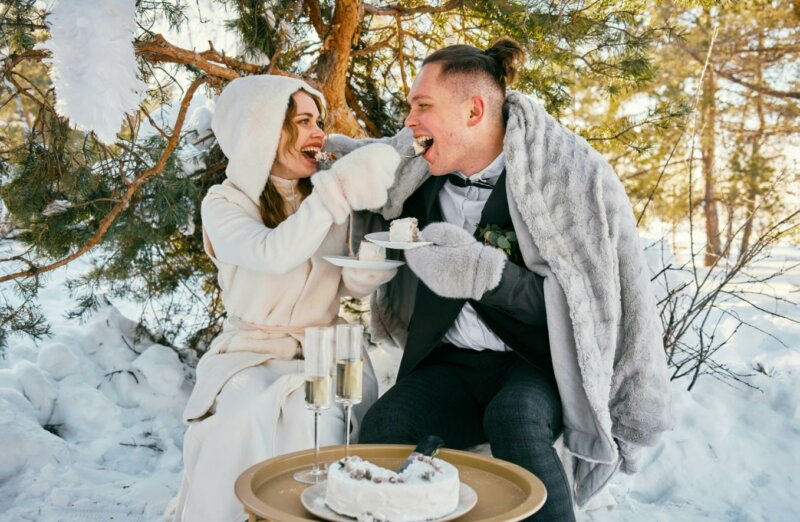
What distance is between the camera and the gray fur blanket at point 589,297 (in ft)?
7.34

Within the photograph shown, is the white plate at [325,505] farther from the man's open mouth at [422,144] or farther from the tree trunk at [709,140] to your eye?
the tree trunk at [709,140]

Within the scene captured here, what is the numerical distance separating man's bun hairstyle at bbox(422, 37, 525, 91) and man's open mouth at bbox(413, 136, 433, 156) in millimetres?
232

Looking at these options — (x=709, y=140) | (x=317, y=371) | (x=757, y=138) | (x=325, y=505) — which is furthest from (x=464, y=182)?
(x=757, y=138)

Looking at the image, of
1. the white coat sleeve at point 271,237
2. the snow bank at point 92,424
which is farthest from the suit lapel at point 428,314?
the snow bank at point 92,424

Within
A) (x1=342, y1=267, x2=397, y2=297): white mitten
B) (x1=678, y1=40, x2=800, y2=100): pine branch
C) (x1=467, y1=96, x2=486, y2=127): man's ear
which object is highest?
(x1=678, y1=40, x2=800, y2=100): pine branch

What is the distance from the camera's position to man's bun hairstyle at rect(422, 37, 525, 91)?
2584 mm

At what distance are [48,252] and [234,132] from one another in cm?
120

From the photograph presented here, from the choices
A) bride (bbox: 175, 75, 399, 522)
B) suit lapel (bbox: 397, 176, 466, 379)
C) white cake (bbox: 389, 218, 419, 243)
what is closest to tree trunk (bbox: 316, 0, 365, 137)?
bride (bbox: 175, 75, 399, 522)

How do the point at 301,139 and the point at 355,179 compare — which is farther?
the point at 301,139

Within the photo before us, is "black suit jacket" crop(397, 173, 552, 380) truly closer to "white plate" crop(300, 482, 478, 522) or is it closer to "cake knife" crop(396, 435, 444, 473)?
"cake knife" crop(396, 435, 444, 473)

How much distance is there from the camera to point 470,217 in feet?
8.54

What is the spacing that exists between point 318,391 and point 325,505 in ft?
0.90

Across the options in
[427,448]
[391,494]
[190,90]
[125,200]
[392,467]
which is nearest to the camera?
[391,494]

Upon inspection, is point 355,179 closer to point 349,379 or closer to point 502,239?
point 502,239
